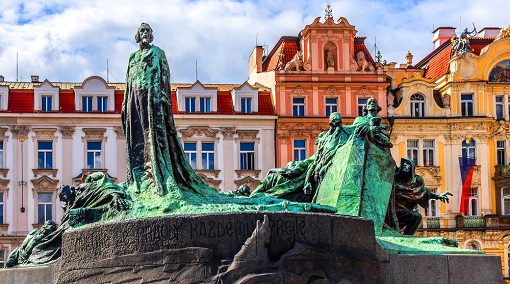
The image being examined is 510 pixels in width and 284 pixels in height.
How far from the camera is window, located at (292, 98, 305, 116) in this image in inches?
1796

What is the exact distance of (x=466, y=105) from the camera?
1844 inches

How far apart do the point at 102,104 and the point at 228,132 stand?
5287mm

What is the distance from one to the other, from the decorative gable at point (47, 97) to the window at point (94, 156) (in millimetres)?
2047

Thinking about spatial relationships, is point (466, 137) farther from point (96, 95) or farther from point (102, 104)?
point (96, 95)

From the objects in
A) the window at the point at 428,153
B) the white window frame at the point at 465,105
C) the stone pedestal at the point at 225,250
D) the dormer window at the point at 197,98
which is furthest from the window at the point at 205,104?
the stone pedestal at the point at 225,250

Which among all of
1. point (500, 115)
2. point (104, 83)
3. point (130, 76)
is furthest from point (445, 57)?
point (130, 76)

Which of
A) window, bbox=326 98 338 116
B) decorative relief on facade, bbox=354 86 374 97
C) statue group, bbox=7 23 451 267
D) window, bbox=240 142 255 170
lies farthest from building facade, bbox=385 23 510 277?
statue group, bbox=7 23 451 267

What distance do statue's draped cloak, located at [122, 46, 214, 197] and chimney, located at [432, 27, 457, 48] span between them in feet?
137

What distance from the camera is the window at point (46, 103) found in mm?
43875

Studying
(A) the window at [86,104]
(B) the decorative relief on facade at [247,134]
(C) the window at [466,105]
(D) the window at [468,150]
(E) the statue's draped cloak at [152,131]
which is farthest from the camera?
(C) the window at [466,105]

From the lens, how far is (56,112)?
43.6 m

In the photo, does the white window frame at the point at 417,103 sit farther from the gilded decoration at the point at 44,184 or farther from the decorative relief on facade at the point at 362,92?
the gilded decoration at the point at 44,184

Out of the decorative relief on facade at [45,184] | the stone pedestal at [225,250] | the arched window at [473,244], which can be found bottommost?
the arched window at [473,244]

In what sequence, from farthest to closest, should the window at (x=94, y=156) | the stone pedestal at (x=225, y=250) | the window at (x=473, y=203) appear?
the window at (x=473, y=203) → the window at (x=94, y=156) → the stone pedestal at (x=225, y=250)
